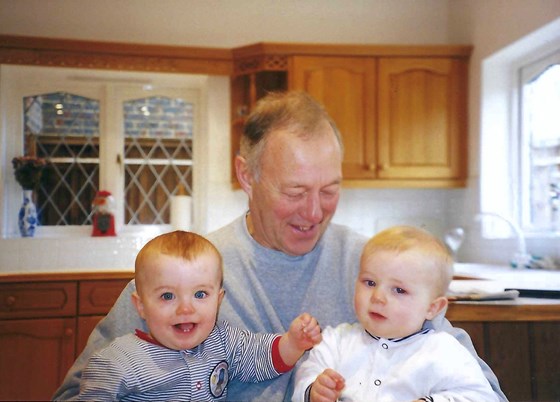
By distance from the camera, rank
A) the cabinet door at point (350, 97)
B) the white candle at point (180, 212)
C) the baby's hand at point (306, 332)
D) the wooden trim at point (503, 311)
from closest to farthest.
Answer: the baby's hand at point (306, 332)
the wooden trim at point (503, 311)
the cabinet door at point (350, 97)
the white candle at point (180, 212)

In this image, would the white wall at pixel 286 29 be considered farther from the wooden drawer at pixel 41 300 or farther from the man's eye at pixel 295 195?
the man's eye at pixel 295 195

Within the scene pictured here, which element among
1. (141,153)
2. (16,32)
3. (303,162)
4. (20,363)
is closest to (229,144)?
(141,153)

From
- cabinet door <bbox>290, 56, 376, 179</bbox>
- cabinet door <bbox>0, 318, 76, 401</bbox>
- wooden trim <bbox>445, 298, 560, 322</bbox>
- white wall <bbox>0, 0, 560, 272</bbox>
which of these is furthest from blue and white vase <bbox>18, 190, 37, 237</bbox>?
wooden trim <bbox>445, 298, 560, 322</bbox>

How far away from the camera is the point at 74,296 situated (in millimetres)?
2684

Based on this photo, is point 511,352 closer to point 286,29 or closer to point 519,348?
point 519,348

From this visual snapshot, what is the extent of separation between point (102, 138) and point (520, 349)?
2517mm

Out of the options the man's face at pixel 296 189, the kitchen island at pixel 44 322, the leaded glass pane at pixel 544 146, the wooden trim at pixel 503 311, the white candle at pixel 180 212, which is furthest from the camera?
the white candle at pixel 180 212

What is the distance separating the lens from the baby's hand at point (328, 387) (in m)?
0.94

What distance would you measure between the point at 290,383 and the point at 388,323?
0.25 meters

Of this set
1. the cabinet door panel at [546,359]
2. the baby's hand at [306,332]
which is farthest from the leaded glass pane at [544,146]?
the baby's hand at [306,332]

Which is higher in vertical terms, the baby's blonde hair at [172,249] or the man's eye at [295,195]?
the man's eye at [295,195]

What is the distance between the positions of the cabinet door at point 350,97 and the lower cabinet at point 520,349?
6.14 ft

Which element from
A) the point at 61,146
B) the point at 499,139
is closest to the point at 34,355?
the point at 61,146

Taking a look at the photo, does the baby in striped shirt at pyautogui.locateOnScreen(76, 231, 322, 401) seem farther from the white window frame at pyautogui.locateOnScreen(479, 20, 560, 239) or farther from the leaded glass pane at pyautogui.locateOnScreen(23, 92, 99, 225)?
the white window frame at pyautogui.locateOnScreen(479, 20, 560, 239)
